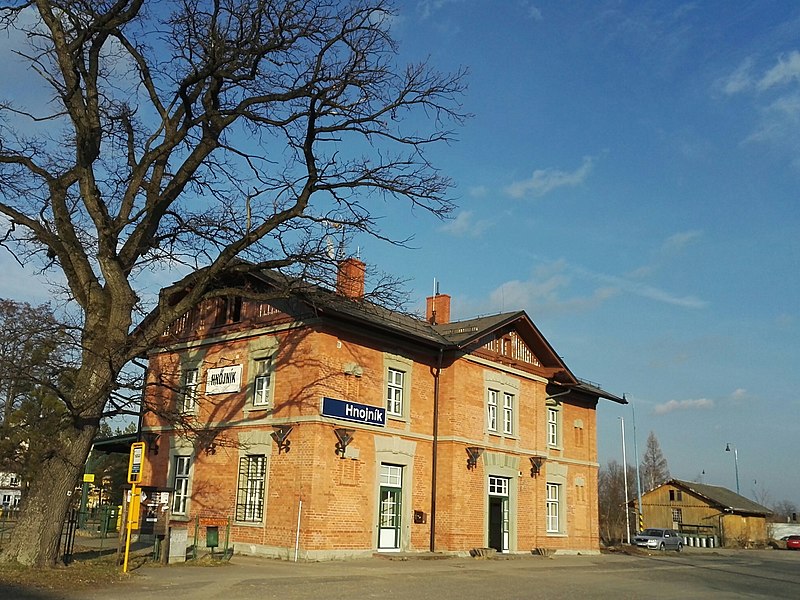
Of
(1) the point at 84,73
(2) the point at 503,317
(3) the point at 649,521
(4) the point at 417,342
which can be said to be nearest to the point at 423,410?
(4) the point at 417,342

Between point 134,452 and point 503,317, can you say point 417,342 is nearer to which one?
point 503,317

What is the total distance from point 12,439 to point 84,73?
25507mm

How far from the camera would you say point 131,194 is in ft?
53.1

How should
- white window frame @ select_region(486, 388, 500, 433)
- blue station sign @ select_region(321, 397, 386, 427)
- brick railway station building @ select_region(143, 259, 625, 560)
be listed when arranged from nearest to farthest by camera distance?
brick railway station building @ select_region(143, 259, 625, 560), blue station sign @ select_region(321, 397, 386, 427), white window frame @ select_region(486, 388, 500, 433)

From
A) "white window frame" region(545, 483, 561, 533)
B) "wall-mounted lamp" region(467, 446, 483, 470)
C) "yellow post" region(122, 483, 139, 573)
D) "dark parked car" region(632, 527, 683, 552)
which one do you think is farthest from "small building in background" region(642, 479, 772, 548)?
"yellow post" region(122, 483, 139, 573)

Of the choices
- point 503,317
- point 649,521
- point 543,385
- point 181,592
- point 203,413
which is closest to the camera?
point 181,592

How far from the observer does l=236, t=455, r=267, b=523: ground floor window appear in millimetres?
21578

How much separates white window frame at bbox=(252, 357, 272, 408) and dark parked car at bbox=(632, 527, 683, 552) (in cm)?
2805

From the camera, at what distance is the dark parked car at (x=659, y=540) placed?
1652 inches

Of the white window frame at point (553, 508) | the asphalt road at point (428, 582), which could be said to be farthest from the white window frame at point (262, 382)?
the white window frame at point (553, 508)

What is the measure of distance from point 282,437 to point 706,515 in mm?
51600

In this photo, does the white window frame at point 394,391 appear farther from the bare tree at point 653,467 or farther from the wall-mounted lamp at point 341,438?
the bare tree at point 653,467

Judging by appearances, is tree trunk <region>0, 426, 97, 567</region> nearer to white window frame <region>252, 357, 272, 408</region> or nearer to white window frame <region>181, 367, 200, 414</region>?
white window frame <region>252, 357, 272, 408</region>

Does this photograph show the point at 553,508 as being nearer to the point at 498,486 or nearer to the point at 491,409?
the point at 498,486
